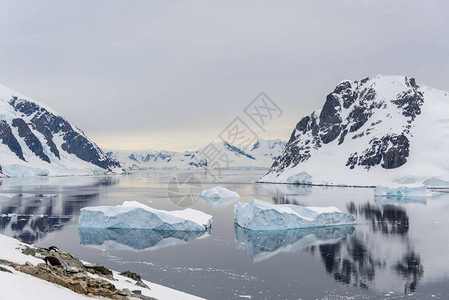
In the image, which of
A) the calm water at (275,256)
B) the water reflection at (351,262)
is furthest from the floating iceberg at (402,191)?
the water reflection at (351,262)

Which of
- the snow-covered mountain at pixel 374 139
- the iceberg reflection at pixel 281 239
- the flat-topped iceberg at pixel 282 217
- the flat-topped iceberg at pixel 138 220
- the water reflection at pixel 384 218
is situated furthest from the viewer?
the snow-covered mountain at pixel 374 139

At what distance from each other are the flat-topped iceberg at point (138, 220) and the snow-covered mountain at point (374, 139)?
108 metres

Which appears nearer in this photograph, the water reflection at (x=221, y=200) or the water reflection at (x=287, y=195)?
the water reflection at (x=221, y=200)

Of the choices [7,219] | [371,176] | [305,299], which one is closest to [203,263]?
[305,299]

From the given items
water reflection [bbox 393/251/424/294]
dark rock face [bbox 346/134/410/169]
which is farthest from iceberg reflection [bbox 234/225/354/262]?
dark rock face [bbox 346/134/410/169]

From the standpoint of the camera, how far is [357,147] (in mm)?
165500

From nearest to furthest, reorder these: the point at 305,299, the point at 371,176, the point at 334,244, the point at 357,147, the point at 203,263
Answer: the point at 305,299 < the point at 203,263 < the point at 334,244 < the point at 371,176 < the point at 357,147

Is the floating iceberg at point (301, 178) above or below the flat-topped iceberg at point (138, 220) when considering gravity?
below

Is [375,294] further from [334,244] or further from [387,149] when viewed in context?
[387,149]

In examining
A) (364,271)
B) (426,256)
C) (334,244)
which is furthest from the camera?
(334,244)

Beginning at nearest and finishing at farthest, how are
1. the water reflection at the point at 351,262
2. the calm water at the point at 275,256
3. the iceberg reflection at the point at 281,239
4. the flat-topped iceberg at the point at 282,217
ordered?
Answer: the calm water at the point at 275,256 < the water reflection at the point at 351,262 < the iceberg reflection at the point at 281,239 < the flat-topped iceberg at the point at 282,217

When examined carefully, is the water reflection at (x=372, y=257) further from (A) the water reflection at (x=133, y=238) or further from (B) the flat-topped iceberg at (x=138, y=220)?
(B) the flat-topped iceberg at (x=138, y=220)

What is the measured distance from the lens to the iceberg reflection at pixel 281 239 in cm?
3428

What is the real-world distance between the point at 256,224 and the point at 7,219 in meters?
29.8
